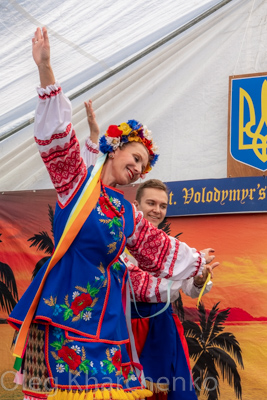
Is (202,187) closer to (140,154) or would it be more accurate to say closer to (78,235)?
(140,154)

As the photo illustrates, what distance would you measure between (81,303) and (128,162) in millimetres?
615

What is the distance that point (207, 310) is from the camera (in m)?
3.53

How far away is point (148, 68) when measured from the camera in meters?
3.71

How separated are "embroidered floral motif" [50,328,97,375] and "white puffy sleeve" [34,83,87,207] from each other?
20.0 inches

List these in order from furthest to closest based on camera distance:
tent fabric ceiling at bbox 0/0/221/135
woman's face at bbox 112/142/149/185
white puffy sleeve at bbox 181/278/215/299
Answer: tent fabric ceiling at bbox 0/0/221/135
white puffy sleeve at bbox 181/278/215/299
woman's face at bbox 112/142/149/185

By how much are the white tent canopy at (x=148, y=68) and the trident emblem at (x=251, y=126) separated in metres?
0.11

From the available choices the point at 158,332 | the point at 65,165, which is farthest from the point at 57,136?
the point at 158,332

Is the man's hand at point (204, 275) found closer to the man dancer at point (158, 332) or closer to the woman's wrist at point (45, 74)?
the man dancer at point (158, 332)

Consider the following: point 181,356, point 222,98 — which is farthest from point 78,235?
point 222,98

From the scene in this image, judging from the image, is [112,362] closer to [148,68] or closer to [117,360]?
[117,360]

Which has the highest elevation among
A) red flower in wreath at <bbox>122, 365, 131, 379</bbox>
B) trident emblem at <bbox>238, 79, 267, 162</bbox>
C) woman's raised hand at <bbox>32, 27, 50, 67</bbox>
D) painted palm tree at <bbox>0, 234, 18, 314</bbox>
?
trident emblem at <bbox>238, 79, 267, 162</bbox>

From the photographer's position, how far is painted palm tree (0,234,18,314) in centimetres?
393

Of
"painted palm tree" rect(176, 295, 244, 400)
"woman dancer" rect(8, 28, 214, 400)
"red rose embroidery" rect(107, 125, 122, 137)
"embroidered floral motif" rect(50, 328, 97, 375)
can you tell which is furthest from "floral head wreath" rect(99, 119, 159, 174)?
"painted palm tree" rect(176, 295, 244, 400)

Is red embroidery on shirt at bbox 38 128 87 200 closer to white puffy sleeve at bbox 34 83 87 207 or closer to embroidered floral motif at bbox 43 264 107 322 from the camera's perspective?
white puffy sleeve at bbox 34 83 87 207
